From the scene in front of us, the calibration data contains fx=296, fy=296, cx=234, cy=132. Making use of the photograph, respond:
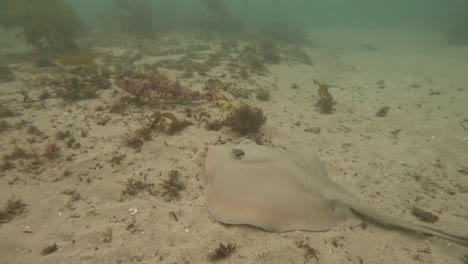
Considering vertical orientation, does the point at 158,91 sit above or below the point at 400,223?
below

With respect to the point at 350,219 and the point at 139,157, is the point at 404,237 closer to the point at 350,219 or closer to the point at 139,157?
the point at 350,219

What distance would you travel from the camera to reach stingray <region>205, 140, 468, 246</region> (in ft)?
13.9

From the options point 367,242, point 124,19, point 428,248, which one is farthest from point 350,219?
point 124,19

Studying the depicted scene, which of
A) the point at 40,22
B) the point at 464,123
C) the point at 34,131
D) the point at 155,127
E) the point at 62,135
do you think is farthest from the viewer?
the point at 40,22

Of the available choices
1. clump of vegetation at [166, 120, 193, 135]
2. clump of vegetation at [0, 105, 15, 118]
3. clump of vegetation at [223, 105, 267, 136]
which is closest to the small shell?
clump of vegetation at [166, 120, 193, 135]

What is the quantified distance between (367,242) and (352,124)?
5.02m

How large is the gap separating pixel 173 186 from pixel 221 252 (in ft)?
5.67

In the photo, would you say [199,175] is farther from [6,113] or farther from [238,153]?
[6,113]

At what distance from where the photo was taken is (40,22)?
Result: 1412cm

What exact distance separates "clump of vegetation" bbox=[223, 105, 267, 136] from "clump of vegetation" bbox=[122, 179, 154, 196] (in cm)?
263

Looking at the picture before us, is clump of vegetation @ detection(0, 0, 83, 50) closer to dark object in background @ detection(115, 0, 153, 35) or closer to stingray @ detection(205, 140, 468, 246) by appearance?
dark object in background @ detection(115, 0, 153, 35)

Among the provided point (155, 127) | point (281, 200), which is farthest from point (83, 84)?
point (281, 200)

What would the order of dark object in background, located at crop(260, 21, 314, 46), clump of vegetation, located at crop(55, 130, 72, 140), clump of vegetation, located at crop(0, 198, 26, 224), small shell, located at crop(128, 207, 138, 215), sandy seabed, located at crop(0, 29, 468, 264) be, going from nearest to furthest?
1. sandy seabed, located at crop(0, 29, 468, 264)
2. clump of vegetation, located at crop(0, 198, 26, 224)
3. small shell, located at crop(128, 207, 138, 215)
4. clump of vegetation, located at crop(55, 130, 72, 140)
5. dark object in background, located at crop(260, 21, 314, 46)

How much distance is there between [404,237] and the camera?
449 cm
